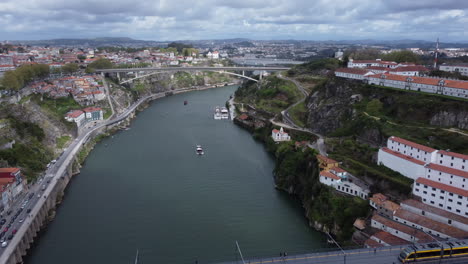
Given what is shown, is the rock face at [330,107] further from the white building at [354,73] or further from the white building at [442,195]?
the white building at [442,195]

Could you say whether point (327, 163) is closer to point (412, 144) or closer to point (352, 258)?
point (412, 144)

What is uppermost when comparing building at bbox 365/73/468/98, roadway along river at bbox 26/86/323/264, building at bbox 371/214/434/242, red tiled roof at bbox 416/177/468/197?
building at bbox 365/73/468/98

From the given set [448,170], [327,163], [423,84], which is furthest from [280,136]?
[448,170]

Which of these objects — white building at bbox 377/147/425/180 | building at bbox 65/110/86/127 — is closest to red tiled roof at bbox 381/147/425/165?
white building at bbox 377/147/425/180

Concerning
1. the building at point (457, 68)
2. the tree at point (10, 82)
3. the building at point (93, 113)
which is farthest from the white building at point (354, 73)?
the tree at point (10, 82)

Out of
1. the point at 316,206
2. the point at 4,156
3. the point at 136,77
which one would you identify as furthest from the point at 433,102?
the point at 136,77

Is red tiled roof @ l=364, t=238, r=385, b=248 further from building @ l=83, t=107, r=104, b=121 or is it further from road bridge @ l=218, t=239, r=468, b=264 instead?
building @ l=83, t=107, r=104, b=121

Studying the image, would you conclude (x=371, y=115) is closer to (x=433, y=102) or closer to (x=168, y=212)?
(x=433, y=102)
